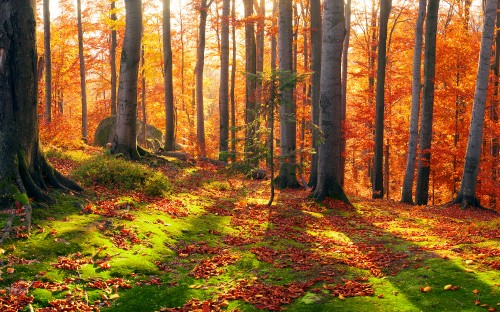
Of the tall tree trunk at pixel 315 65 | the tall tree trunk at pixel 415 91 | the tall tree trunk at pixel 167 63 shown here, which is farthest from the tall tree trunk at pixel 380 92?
the tall tree trunk at pixel 167 63

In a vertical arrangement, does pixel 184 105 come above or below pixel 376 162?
above

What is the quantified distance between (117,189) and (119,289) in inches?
183

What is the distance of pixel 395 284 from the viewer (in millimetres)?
5078

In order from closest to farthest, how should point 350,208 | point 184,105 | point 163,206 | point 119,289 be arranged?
point 119,289 < point 163,206 < point 350,208 < point 184,105

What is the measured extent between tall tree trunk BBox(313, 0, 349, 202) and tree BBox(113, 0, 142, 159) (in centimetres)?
595

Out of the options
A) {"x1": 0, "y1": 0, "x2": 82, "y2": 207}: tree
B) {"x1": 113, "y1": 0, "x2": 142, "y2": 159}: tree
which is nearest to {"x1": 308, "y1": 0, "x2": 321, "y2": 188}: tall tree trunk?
{"x1": 113, "y1": 0, "x2": 142, "y2": 159}: tree

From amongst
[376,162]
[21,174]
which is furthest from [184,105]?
[21,174]

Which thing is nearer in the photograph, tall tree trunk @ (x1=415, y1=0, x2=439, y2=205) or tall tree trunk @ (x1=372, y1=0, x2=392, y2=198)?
tall tree trunk @ (x1=415, y1=0, x2=439, y2=205)

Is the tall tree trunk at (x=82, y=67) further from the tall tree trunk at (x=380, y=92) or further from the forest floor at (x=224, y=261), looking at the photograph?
the tall tree trunk at (x=380, y=92)

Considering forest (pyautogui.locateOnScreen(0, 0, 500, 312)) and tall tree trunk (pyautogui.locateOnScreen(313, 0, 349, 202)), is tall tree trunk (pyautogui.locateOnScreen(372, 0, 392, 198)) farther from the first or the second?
tall tree trunk (pyautogui.locateOnScreen(313, 0, 349, 202))

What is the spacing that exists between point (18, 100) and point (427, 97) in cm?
1377

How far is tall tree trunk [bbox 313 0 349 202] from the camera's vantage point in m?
11.0

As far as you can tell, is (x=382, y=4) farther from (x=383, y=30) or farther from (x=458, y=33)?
(x=458, y=33)

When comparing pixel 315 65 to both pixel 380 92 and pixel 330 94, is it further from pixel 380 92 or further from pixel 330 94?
pixel 330 94
